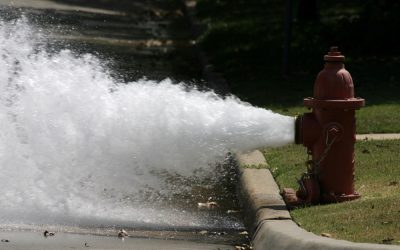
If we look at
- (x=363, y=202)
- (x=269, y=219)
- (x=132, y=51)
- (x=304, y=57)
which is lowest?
(x=269, y=219)

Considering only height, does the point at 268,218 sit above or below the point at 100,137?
below

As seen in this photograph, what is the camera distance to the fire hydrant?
8711 millimetres

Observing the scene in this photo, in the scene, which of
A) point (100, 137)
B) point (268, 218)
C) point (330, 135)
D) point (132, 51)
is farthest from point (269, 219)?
point (132, 51)

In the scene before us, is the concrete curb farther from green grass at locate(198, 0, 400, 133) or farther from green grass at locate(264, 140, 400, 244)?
green grass at locate(198, 0, 400, 133)

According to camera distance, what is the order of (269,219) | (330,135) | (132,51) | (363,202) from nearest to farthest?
(269,219) < (363,202) < (330,135) < (132,51)

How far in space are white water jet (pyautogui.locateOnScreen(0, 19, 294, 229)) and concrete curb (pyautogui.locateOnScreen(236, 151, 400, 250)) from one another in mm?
385

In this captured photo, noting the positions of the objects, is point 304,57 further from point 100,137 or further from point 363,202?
point 363,202

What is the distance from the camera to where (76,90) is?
10.3 meters

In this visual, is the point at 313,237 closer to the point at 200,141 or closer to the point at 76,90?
the point at 200,141

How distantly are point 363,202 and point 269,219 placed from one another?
2.37 feet

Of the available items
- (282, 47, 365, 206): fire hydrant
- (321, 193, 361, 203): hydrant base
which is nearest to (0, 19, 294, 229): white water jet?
(282, 47, 365, 206): fire hydrant

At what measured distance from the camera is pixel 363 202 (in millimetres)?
8609

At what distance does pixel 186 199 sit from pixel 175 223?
3.49 ft

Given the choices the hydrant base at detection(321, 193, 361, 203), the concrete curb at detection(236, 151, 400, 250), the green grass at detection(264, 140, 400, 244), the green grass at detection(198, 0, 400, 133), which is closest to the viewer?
the concrete curb at detection(236, 151, 400, 250)
